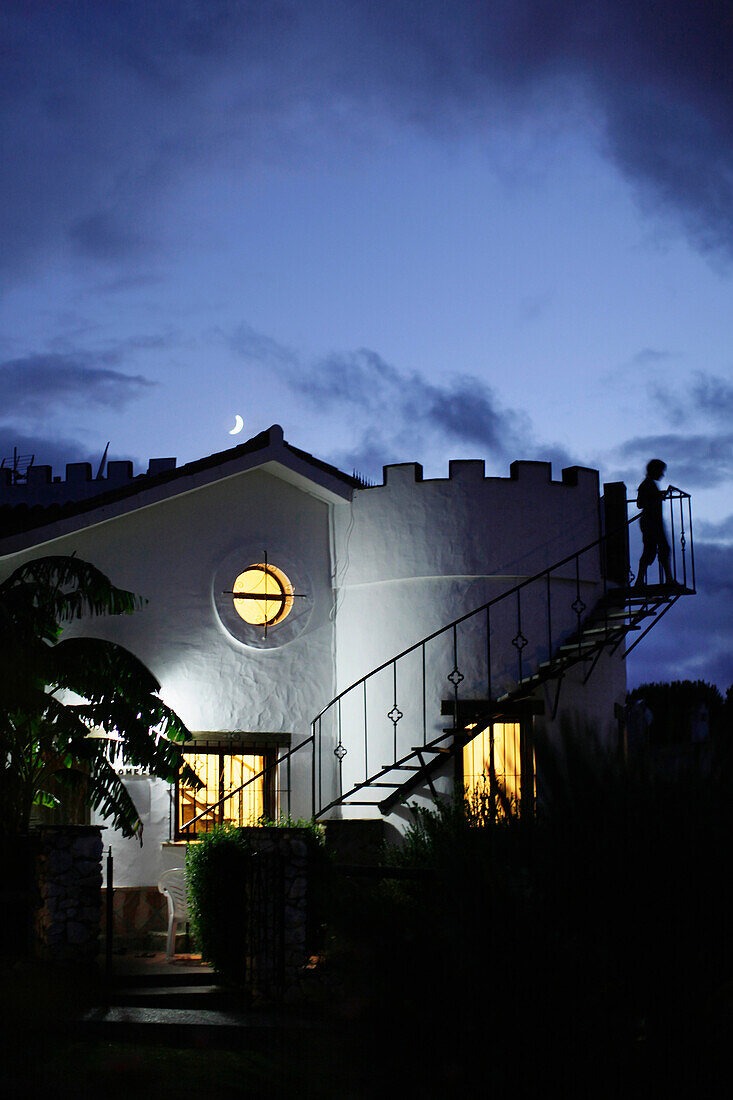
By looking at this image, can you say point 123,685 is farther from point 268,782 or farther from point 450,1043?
point 450,1043

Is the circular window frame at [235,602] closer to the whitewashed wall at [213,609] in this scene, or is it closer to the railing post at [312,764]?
the whitewashed wall at [213,609]

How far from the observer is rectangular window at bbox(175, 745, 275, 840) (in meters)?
14.9

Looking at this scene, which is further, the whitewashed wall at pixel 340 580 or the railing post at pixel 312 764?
the railing post at pixel 312 764

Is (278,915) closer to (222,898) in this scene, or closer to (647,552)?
(222,898)

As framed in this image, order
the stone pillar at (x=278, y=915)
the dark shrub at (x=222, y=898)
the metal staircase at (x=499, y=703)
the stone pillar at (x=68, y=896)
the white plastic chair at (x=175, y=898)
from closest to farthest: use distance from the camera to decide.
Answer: the stone pillar at (x=278, y=915) < the dark shrub at (x=222, y=898) < the stone pillar at (x=68, y=896) < the white plastic chair at (x=175, y=898) < the metal staircase at (x=499, y=703)

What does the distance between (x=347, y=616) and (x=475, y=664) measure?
6.30 feet

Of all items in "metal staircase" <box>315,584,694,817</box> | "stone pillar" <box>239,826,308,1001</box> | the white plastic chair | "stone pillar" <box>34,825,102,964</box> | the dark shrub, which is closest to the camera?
"stone pillar" <box>239,826,308,1001</box>

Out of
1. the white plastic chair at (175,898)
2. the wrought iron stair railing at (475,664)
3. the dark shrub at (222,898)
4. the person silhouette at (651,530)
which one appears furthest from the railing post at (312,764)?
the person silhouette at (651,530)

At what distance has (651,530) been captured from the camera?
15250 mm

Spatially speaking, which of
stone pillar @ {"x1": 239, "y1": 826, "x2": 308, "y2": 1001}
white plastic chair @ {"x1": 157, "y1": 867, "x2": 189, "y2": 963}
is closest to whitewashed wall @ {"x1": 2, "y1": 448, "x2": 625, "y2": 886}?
white plastic chair @ {"x1": 157, "y1": 867, "x2": 189, "y2": 963}

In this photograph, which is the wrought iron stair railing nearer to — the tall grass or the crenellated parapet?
the crenellated parapet

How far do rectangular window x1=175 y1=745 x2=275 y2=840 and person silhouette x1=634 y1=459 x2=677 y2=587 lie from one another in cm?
550

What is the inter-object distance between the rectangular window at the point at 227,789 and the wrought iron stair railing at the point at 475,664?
0.21m

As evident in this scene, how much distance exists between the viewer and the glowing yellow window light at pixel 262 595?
15.8 metres
